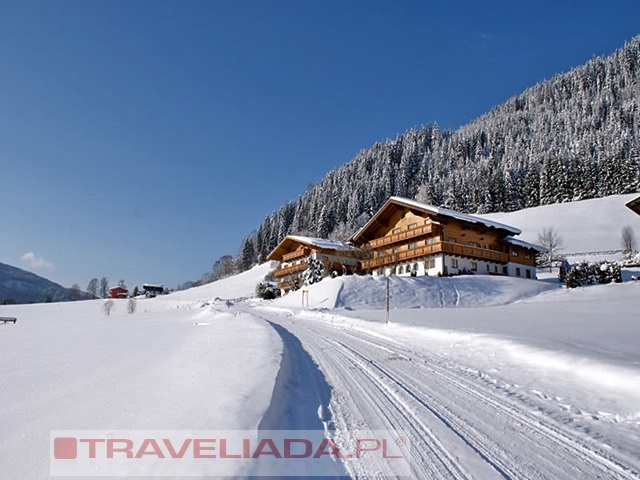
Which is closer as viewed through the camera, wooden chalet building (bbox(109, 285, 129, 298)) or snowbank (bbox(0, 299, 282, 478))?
snowbank (bbox(0, 299, 282, 478))

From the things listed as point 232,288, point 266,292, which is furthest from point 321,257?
point 232,288

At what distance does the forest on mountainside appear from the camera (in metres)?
85.9

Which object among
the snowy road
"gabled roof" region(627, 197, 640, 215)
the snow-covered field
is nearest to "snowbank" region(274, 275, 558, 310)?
"gabled roof" region(627, 197, 640, 215)

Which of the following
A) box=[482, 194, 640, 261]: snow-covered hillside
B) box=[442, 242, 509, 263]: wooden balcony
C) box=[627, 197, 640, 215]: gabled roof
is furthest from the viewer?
box=[482, 194, 640, 261]: snow-covered hillside

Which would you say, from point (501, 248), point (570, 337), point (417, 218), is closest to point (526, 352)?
point (570, 337)

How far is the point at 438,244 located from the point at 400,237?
20.9 ft

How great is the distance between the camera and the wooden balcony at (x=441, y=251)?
4094 cm

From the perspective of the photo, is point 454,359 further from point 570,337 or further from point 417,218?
point 417,218

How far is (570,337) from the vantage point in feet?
35.7

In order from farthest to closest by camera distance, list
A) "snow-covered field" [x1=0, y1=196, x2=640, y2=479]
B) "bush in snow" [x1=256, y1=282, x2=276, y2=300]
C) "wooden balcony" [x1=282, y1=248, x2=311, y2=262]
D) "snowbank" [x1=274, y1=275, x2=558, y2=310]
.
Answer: "bush in snow" [x1=256, y1=282, x2=276, y2=300], "wooden balcony" [x1=282, y1=248, x2=311, y2=262], "snowbank" [x1=274, y1=275, x2=558, y2=310], "snow-covered field" [x1=0, y1=196, x2=640, y2=479]

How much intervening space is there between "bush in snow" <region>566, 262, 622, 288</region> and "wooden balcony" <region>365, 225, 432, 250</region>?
1420cm

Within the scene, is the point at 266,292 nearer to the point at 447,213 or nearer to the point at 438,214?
the point at 438,214

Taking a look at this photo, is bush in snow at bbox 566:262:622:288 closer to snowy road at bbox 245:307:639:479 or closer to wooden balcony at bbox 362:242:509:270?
wooden balcony at bbox 362:242:509:270

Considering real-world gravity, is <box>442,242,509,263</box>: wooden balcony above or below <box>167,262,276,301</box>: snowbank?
above
